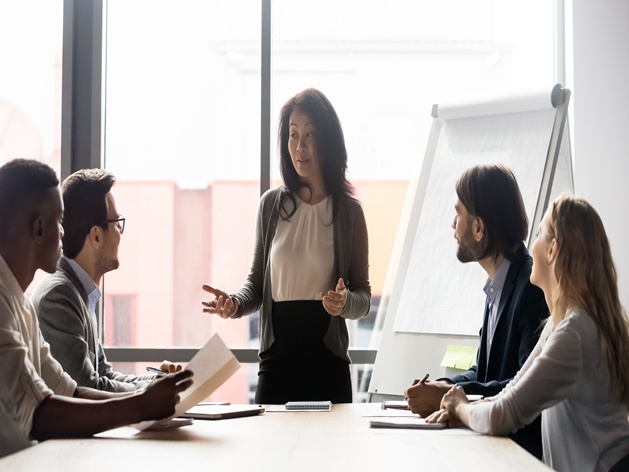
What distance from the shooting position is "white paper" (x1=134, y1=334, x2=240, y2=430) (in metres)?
1.88

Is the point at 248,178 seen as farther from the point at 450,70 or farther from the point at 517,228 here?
the point at 517,228

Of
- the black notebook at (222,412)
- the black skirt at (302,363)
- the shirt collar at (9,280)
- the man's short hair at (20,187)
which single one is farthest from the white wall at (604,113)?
the shirt collar at (9,280)

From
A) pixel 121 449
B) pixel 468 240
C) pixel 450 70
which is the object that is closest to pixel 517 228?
pixel 468 240

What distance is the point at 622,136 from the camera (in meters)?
3.76

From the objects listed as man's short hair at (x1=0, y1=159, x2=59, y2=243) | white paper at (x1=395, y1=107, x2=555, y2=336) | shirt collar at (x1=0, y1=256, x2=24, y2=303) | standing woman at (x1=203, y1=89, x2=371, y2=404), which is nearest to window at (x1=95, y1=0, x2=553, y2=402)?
white paper at (x1=395, y1=107, x2=555, y2=336)

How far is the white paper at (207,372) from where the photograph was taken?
6.15ft

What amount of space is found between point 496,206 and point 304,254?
0.69m

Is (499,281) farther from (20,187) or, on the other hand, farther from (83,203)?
(20,187)

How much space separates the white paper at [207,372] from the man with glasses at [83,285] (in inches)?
14.9

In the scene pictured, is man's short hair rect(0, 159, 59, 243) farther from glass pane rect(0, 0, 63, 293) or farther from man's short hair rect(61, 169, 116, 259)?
glass pane rect(0, 0, 63, 293)

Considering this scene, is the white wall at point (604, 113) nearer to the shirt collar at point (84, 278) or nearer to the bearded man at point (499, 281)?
the bearded man at point (499, 281)

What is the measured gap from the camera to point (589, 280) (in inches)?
75.8

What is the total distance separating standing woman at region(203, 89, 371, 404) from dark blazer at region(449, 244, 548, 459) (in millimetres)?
500

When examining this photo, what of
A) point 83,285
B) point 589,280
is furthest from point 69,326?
point 589,280
